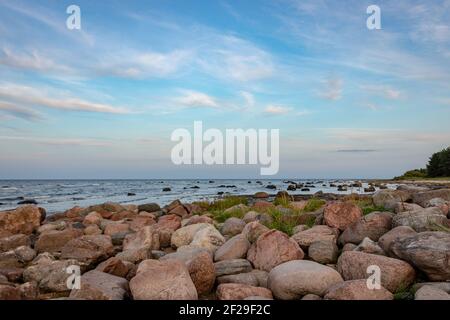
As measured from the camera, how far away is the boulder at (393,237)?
648 centimetres

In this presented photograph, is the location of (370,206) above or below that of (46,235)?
above

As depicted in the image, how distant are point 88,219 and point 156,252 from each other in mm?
5956

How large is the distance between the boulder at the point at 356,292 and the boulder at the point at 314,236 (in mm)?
2387

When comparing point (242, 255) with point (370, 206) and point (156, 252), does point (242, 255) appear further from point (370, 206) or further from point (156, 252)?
point (370, 206)

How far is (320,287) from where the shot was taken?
5715 millimetres

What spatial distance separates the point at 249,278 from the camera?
251 inches

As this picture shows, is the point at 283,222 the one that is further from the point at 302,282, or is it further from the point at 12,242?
the point at 12,242

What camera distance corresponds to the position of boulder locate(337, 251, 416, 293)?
576 cm

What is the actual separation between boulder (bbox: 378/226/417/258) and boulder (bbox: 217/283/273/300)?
224 cm

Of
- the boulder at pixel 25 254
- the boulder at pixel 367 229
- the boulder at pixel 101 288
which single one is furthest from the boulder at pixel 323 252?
the boulder at pixel 25 254

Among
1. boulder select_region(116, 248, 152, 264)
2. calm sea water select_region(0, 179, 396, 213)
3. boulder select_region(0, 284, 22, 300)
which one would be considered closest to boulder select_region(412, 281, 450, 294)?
boulder select_region(116, 248, 152, 264)

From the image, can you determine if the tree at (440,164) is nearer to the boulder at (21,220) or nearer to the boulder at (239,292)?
the boulder at (21,220)
